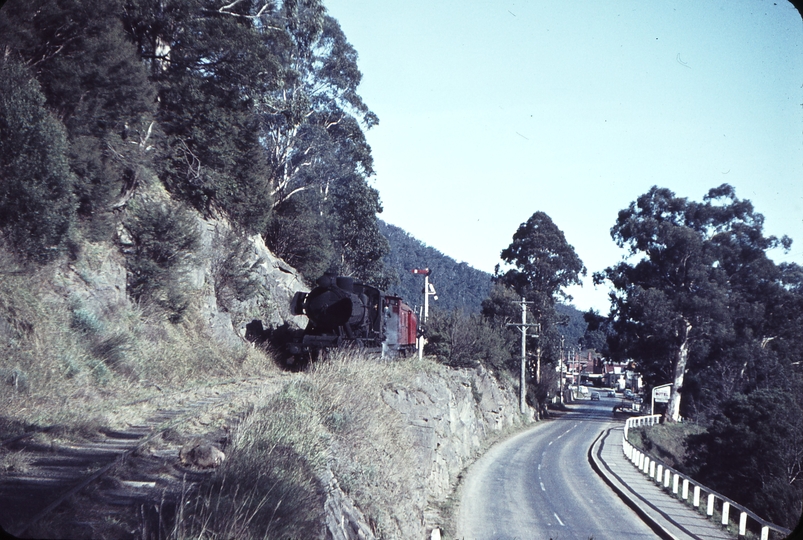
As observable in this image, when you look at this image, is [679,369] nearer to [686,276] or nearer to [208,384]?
[686,276]

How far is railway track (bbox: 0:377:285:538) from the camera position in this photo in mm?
5137

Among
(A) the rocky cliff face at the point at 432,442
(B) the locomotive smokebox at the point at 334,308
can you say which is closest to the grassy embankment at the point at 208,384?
(A) the rocky cliff face at the point at 432,442

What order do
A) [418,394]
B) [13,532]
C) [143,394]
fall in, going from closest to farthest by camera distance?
[13,532] → [143,394] → [418,394]

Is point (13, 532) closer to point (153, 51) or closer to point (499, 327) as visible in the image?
point (153, 51)

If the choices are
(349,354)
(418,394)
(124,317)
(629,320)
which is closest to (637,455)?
(629,320)

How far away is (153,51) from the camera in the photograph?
24.6 metres

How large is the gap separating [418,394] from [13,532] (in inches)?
571

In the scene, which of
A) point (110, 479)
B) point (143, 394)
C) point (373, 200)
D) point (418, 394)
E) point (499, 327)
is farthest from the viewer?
point (499, 327)

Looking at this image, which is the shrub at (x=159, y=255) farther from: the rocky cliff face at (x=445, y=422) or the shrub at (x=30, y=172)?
the rocky cliff face at (x=445, y=422)

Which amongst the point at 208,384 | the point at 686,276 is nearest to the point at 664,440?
the point at 686,276

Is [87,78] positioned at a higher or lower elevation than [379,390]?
higher

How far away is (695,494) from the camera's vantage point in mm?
19078

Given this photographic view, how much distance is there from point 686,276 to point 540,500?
978cm

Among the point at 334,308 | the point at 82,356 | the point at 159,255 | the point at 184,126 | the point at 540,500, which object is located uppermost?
the point at 184,126
